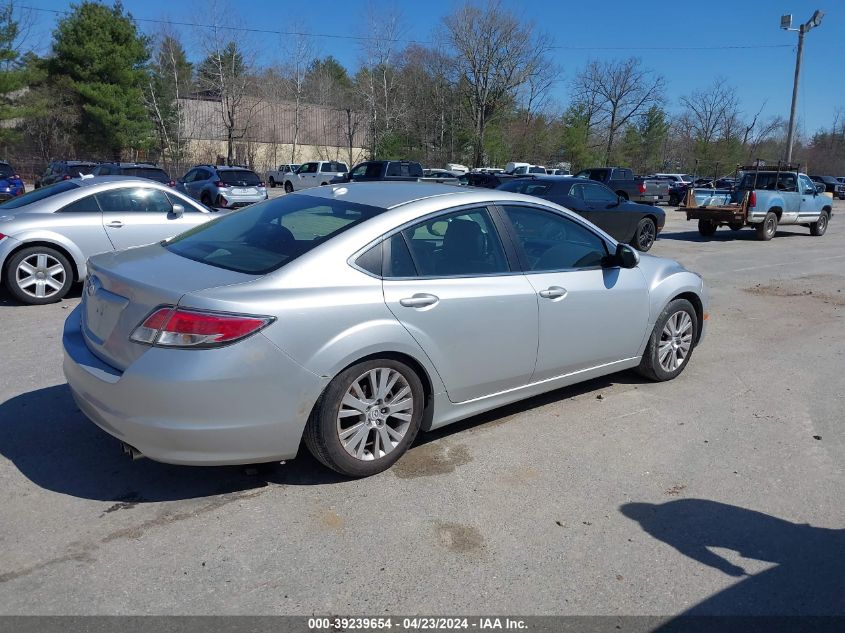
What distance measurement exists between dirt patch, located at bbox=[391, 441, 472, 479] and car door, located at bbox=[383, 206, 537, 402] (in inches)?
14.1

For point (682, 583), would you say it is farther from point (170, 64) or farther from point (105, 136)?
point (170, 64)

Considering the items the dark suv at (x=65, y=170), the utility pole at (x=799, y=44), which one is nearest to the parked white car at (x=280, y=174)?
the dark suv at (x=65, y=170)

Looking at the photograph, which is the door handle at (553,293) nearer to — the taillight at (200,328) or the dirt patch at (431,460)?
the dirt patch at (431,460)

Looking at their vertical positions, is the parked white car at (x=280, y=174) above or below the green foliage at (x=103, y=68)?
below

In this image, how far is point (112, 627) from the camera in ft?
8.75

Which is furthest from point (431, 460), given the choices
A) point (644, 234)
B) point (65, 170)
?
point (65, 170)

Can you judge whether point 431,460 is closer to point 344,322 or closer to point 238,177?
point 344,322

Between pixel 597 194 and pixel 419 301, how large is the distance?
12.5 m

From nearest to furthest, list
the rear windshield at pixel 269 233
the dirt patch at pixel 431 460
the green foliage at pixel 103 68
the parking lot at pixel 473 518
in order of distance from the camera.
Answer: the parking lot at pixel 473 518, the rear windshield at pixel 269 233, the dirt patch at pixel 431 460, the green foliage at pixel 103 68

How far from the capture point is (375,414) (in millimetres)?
3836

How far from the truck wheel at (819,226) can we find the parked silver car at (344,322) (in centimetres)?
1875

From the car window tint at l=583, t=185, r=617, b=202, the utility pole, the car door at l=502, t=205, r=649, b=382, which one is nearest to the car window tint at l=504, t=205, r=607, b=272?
the car door at l=502, t=205, r=649, b=382

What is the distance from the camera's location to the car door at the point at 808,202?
19.8 meters

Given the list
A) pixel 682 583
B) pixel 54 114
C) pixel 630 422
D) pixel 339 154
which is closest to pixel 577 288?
pixel 630 422
